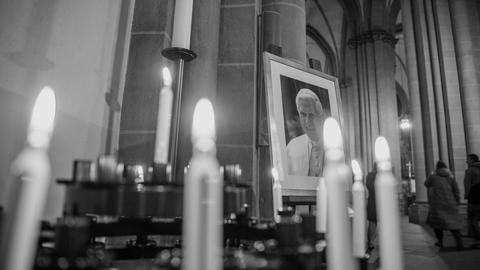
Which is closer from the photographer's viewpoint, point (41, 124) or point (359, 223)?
point (41, 124)

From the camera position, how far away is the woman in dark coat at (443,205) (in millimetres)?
4684

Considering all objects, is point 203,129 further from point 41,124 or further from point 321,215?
point 321,215

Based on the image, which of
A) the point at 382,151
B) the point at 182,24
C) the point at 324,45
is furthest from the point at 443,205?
the point at 324,45

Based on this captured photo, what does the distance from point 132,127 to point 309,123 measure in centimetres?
144

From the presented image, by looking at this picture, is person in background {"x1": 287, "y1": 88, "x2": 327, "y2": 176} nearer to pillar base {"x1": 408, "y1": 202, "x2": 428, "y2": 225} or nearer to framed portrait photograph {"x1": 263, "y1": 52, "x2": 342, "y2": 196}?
framed portrait photograph {"x1": 263, "y1": 52, "x2": 342, "y2": 196}

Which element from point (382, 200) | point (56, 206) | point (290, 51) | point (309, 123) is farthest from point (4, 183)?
point (290, 51)

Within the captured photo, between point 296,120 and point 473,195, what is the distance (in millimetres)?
4070

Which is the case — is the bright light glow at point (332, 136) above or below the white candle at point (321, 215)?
above

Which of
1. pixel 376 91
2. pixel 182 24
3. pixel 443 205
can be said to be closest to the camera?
pixel 182 24

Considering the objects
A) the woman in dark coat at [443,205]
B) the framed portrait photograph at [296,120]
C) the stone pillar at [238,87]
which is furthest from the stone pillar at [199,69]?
the woman in dark coat at [443,205]

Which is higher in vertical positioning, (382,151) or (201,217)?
(382,151)

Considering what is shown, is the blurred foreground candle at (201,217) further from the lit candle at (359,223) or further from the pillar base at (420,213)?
the pillar base at (420,213)

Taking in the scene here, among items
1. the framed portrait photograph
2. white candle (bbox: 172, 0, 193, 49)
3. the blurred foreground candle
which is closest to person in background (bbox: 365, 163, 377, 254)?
the framed portrait photograph

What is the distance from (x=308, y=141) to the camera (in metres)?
2.70
